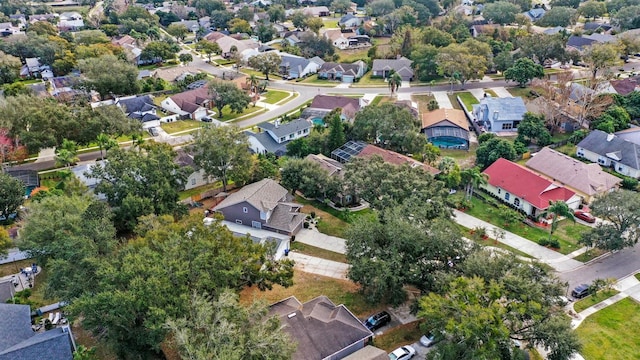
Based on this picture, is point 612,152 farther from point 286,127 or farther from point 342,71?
point 342,71

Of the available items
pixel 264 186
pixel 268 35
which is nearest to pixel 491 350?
pixel 264 186

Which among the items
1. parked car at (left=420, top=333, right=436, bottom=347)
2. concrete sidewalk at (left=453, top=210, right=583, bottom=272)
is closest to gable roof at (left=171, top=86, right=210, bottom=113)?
concrete sidewalk at (left=453, top=210, right=583, bottom=272)

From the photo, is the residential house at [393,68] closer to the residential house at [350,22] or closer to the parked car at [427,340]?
the residential house at [350,22]

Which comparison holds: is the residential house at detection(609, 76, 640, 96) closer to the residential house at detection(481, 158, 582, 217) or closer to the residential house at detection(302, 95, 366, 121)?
the residential house at detection(481, 158, 582, 217)

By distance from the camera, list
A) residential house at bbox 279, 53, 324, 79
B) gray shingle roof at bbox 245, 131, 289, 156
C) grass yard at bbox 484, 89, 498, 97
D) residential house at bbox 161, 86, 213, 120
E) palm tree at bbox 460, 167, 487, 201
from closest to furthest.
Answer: palm tree at bbox 460, 167, 487, 201
gray shingle roof at bbox 245, 131, 289, 156
residential house at bbox 161, 86, 213, 120
grass yard at bbox 484, 89, 498, 97
residential house at bbox 279, 53, 324, 79

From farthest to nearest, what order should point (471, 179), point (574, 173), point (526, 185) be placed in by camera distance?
point (574, 173) → point (471, 179) → point (526, 185)

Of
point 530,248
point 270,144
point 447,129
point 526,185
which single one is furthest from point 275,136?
point 530,248

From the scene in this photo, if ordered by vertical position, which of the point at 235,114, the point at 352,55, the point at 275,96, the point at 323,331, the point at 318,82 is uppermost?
the point at 323,331
